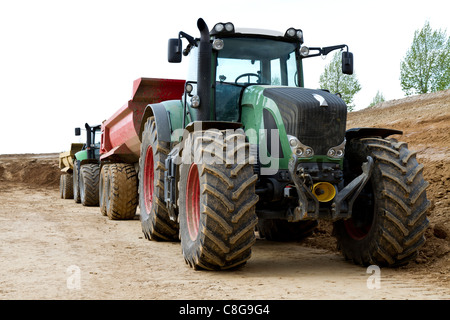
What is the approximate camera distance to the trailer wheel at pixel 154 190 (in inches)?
323

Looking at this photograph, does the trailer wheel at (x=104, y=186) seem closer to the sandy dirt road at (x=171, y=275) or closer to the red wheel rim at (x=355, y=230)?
the sandy dirt road at (x=171, y=275)

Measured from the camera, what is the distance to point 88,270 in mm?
6293

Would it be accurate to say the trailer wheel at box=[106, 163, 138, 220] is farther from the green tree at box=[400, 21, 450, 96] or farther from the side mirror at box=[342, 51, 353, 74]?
the green tree at box=[400, 21, 450, 96]

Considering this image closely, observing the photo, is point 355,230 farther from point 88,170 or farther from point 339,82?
point 339,82

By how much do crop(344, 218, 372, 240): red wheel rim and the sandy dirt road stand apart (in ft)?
1.24

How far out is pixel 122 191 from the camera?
11.8 metres

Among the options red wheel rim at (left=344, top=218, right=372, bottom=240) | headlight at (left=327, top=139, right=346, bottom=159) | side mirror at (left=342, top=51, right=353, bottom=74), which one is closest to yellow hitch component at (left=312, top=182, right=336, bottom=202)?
headlight at (left=327, top=139, right=346, bottom=159)

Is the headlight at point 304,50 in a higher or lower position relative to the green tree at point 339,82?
lower

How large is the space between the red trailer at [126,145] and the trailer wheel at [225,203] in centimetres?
362

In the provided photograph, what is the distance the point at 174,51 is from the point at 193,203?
1924 millimetres

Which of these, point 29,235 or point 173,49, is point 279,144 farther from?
point 29,235

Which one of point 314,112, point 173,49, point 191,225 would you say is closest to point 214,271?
point 191,225

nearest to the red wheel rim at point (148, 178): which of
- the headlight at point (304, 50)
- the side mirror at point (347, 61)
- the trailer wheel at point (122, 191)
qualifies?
the trailer wheel at point (122, 191)

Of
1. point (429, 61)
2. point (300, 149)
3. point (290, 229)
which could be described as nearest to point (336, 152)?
point (300, 149)
